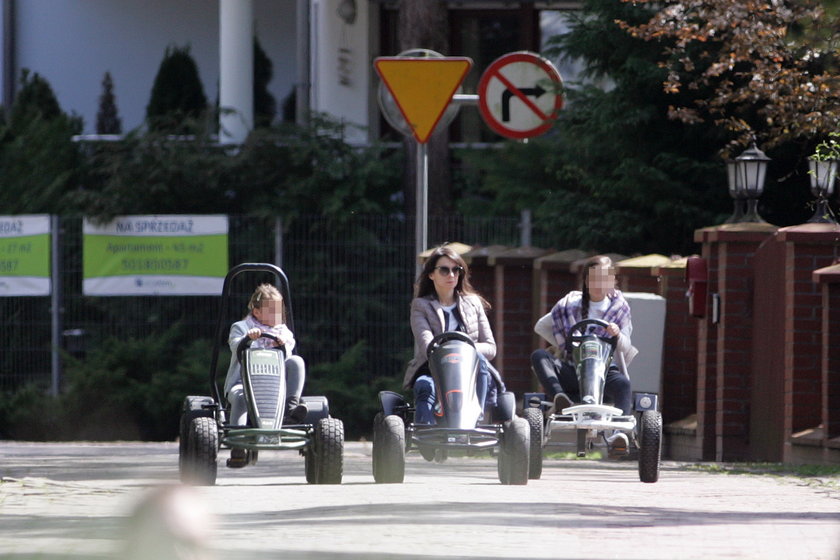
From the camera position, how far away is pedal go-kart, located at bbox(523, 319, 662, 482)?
10117 millimetres

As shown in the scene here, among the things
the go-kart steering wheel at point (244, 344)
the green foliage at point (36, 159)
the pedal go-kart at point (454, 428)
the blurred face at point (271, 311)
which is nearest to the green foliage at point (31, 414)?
the green foliage at point (36, 159)

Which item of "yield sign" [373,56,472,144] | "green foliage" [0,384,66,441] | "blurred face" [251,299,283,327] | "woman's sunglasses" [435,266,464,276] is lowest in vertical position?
"green foliage" [0,384,66,441]

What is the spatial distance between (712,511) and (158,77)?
20.4 m

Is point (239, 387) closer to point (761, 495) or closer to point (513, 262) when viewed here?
point (761, 495)

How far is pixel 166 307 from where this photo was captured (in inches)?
785

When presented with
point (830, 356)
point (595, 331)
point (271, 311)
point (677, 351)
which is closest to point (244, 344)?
point (271, 311)

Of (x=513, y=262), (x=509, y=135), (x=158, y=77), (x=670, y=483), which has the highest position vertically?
(x=158, y=77)

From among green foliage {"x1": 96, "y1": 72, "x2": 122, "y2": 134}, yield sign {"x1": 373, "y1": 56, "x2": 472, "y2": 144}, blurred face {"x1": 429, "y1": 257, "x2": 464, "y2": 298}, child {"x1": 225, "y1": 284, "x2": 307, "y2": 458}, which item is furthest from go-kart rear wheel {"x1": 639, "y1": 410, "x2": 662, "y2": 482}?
green foliage {"x1": 96, "y1": 72, "x2": 122, "y2": 134}

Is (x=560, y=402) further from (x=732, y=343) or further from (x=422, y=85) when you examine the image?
(x=732, y=343)

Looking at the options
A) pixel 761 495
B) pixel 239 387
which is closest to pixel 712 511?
pixel 761 495

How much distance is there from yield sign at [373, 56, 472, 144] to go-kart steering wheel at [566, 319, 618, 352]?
93.7 inches

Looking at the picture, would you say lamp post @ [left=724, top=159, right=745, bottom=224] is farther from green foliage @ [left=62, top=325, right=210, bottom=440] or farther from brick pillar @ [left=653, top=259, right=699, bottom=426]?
green foliage @ [left=62, top=325, right=210, bottom=440]

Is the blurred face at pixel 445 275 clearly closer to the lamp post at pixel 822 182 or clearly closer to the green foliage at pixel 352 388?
the lamp post at pixel 822 182

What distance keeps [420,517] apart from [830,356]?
5.75 m
